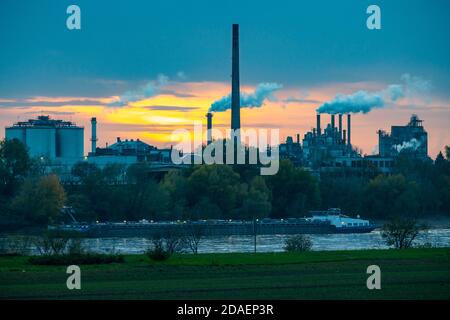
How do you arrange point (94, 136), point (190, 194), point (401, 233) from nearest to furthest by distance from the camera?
point (401, 233)
point (190, 194)
point (94, 136)

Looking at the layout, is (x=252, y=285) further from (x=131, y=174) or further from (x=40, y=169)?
(x=40, y=169)

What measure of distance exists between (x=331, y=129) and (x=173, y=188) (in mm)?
43365

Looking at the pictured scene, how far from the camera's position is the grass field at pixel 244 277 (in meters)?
26.3

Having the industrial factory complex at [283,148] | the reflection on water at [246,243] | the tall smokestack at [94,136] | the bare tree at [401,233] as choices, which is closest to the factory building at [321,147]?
the industrial factory complex at [283,148]

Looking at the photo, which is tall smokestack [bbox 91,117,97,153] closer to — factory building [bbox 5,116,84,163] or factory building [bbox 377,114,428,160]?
factory building [bbox 5,116,84,163]

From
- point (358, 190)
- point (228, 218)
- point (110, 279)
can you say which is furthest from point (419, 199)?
point (110, 279)

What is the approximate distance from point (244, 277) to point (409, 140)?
109164 millimetres

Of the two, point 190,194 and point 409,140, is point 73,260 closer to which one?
point 190,194

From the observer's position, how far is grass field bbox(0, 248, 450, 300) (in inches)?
1037

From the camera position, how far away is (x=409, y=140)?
452ft

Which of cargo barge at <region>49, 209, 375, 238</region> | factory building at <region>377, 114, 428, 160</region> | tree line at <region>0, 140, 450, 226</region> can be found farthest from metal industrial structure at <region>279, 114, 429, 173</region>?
cargo barge at <region>49, 209, 375, 238</region>

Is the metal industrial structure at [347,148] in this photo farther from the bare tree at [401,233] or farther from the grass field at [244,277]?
the grass field at [244,277]

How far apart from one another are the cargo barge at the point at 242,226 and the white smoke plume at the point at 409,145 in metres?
46.6

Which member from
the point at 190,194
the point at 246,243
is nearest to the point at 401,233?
the point at 246,243
